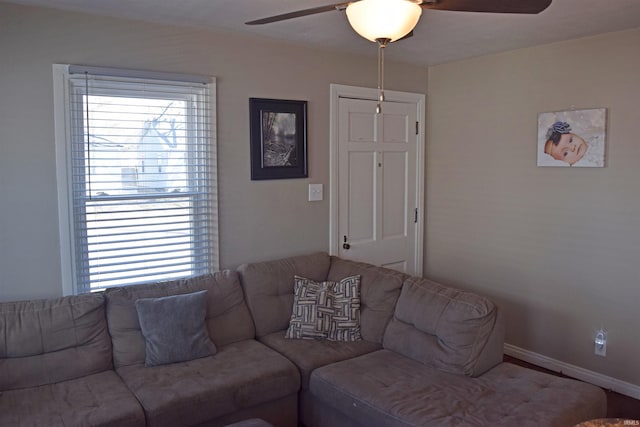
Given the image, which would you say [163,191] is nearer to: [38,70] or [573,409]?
[38,70]

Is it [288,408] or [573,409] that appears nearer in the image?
[573,409]

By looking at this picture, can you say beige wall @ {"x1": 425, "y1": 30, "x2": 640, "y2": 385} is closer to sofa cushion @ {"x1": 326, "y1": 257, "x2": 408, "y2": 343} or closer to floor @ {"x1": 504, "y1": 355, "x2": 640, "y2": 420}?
floor @ {"x1": 504, "y1": 355, "x2": 640, "y2": 420}

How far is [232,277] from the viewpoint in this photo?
3311mm

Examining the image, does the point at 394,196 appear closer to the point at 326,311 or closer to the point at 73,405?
the point at 326,311

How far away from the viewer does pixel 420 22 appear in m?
3.04

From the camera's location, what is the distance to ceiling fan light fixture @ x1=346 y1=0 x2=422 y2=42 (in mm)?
1796

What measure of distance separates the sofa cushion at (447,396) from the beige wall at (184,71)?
125 centimetres

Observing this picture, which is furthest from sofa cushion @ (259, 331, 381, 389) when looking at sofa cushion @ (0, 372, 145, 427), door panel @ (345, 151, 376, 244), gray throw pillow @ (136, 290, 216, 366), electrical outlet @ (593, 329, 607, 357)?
electrical outlet @ (593, 329, 607, 357)

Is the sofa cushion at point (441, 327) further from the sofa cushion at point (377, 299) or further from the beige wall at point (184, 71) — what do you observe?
the beige wall at point (184, 71)

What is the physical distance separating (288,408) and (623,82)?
2.96 meters

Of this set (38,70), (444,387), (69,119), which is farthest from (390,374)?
(38,70)

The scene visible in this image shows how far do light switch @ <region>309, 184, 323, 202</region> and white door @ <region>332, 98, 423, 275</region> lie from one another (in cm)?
18

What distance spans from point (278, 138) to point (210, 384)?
5.97 ft

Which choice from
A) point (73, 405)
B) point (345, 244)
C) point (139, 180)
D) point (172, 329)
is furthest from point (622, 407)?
point (139, 180)
